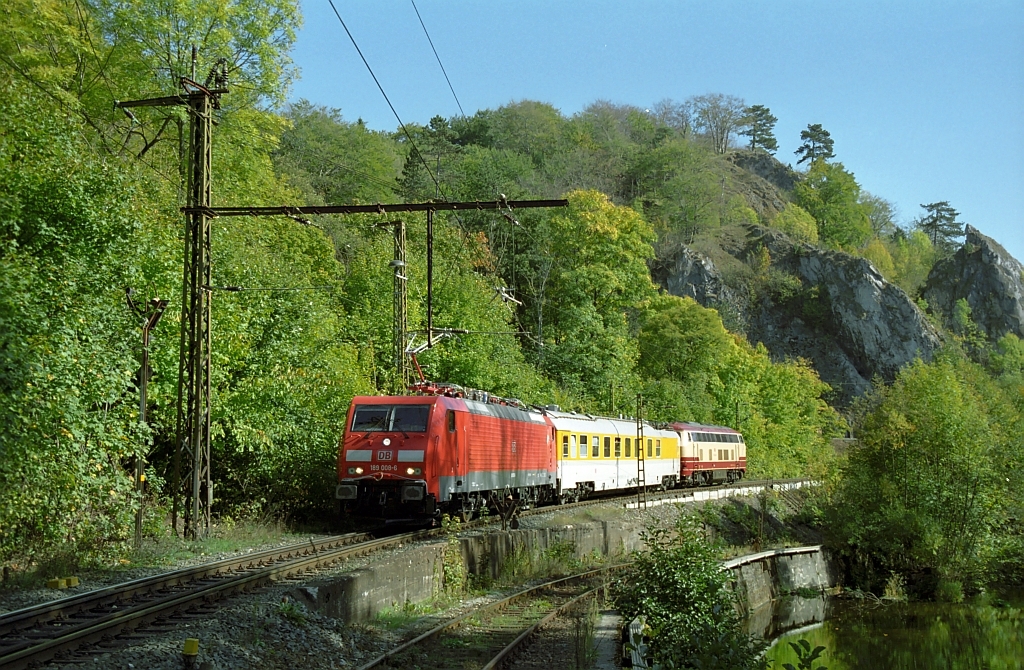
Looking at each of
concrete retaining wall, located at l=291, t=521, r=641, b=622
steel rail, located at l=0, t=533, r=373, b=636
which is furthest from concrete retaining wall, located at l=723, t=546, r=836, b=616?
steel rail, located at l=0, t=533, r=373, b=636

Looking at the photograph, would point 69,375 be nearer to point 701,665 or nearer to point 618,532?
point 701,665

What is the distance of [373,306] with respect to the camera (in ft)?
112

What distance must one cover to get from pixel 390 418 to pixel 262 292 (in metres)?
4.14

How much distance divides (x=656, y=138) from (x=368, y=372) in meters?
84.5

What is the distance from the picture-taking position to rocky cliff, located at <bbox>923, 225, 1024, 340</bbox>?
91.4 meters

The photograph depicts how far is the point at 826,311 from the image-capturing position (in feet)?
277

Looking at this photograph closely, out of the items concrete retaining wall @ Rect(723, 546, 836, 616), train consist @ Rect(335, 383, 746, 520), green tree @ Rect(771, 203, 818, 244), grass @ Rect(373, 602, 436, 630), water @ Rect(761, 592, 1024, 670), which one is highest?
green tree @ Rect(771, 203, 818, 244)

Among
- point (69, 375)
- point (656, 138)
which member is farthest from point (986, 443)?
point (656, 138)

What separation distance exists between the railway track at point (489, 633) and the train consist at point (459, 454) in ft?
10.8

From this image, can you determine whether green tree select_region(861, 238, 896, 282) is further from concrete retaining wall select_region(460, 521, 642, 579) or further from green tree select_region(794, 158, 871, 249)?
concrete retaining wall select_region(460, 521, 642, 579)

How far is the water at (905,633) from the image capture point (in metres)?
20.3

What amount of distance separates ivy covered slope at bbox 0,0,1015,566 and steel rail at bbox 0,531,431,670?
2.64 meters

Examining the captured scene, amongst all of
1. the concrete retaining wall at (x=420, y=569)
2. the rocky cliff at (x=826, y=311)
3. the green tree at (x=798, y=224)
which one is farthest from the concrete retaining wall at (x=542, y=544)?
the green tree at (x=798, y=224)

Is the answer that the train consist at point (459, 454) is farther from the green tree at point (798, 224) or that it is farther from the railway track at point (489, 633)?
the green tree at point (798, 224)
